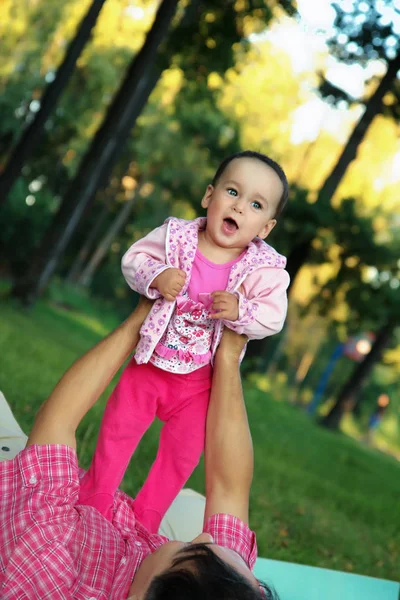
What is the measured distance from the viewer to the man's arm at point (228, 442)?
2648 millimetres

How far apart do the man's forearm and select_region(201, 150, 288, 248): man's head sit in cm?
48

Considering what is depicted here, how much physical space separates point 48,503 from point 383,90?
9290mm

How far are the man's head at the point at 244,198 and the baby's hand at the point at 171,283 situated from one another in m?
0.29

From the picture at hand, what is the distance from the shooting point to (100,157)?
34.9 ft

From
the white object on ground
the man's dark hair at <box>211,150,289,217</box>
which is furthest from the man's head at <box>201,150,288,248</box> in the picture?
the white object on ground

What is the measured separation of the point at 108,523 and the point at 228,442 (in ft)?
1.67

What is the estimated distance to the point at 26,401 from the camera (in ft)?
17.5

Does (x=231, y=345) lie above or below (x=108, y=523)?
above

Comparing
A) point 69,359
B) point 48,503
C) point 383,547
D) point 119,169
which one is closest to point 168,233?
point 48,503

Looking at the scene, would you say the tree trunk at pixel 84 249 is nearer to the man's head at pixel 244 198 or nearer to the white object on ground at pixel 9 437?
the white object on ground at pixel 9 437

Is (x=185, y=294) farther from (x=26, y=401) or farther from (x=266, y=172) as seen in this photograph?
(x=26, y=401)

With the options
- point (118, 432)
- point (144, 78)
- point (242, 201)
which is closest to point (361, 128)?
point (144, 78)

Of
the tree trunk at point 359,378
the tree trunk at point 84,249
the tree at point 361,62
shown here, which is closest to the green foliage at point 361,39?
the tree at point 361,62

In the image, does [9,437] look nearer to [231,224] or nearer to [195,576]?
[231,224]
